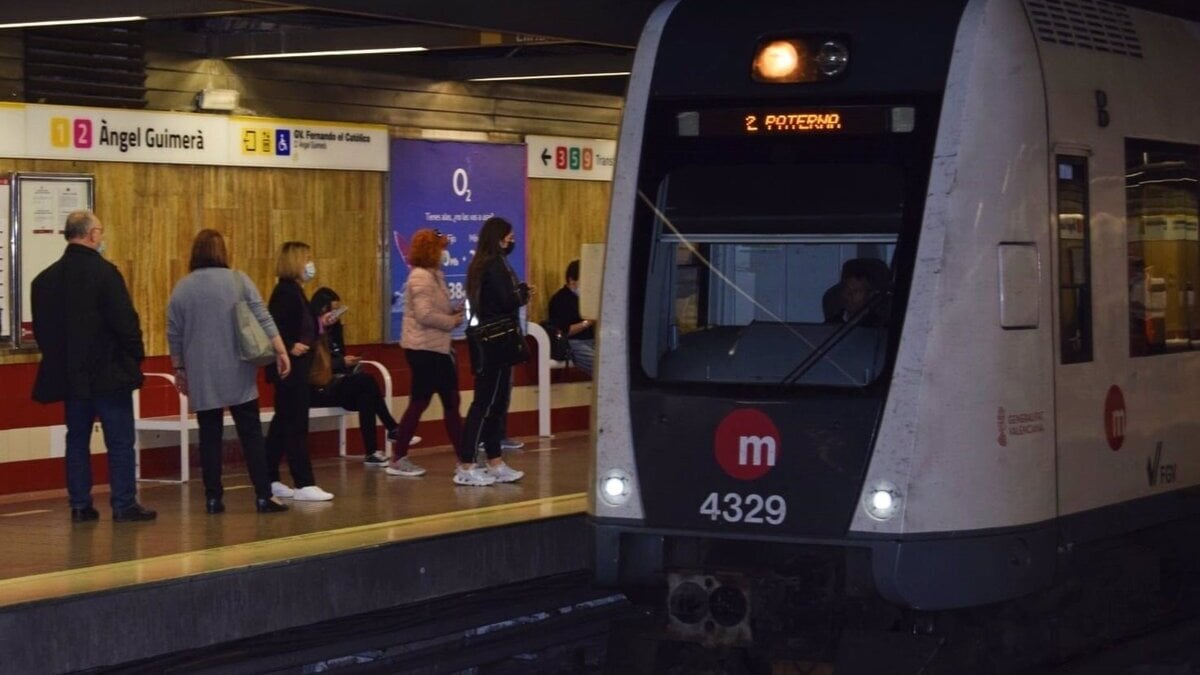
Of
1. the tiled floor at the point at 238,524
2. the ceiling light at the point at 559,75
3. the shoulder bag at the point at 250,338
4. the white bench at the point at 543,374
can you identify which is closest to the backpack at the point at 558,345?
the white bench at the point at 543,374

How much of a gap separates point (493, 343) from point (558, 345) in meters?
4.99

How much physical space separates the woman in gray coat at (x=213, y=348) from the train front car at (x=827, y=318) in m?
3.89

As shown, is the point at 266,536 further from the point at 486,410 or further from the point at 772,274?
the point at 772,274

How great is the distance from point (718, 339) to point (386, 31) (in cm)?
670

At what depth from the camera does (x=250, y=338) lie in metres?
11.8

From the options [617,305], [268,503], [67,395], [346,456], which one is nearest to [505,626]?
[268,503]

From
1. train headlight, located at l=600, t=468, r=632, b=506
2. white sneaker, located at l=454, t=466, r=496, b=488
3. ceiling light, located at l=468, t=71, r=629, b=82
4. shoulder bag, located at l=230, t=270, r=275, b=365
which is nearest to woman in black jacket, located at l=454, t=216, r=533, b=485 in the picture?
white sneaker, located at l=454, t=466, r=496, b=488

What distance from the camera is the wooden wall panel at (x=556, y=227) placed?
18.1 metres

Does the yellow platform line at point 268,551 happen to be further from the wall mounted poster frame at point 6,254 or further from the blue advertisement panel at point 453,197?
the blue advertisement panel at point 453,197

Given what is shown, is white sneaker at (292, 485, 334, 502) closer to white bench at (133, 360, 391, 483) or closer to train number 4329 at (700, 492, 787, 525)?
white bench at (133, 360, 391, 483)

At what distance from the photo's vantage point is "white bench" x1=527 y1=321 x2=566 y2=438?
1731 cm

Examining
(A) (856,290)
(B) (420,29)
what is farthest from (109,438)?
(A) (856,290)

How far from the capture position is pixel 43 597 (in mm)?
9008

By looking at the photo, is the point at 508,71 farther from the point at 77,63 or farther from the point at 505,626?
the point at 505,626
